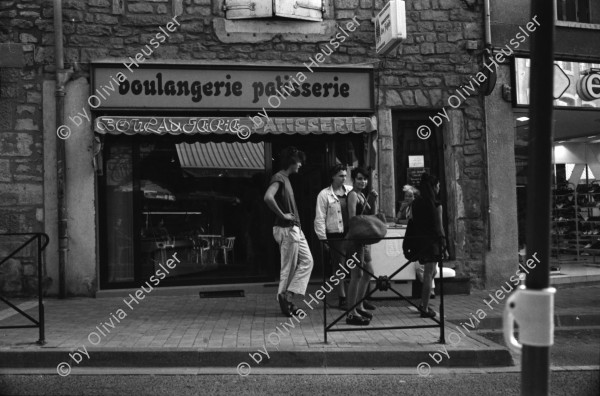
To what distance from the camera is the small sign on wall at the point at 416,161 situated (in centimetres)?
952

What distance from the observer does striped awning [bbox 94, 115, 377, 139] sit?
841 centimetres

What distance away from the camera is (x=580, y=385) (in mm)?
4828

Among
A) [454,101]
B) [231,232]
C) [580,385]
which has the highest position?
[454,101]

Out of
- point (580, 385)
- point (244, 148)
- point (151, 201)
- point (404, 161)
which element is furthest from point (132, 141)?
point (580, 385)

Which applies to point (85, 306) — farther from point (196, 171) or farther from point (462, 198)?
point (462, 198)

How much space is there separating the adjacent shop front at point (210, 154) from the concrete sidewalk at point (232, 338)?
132 cm

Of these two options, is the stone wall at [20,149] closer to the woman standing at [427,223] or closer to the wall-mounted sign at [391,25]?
the wall-mounted sign at [391,25]

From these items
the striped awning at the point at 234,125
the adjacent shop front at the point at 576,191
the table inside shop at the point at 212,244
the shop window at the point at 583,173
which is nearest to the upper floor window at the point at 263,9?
the striped awning at the point at 234,125

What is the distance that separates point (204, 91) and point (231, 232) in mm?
2234

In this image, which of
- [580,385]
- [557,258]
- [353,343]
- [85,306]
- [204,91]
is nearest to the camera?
[580,385]

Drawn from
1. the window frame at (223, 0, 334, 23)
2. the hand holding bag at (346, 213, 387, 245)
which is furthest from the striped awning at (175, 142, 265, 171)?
the hand holding bag at (346, 213, 387, 245)

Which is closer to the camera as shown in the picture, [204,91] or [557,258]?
[204,91]

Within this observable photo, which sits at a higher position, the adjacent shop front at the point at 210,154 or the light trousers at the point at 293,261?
the adjacent shop front at the point at 210,154

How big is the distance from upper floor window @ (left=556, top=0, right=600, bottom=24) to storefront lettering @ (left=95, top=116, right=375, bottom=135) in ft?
14.2
